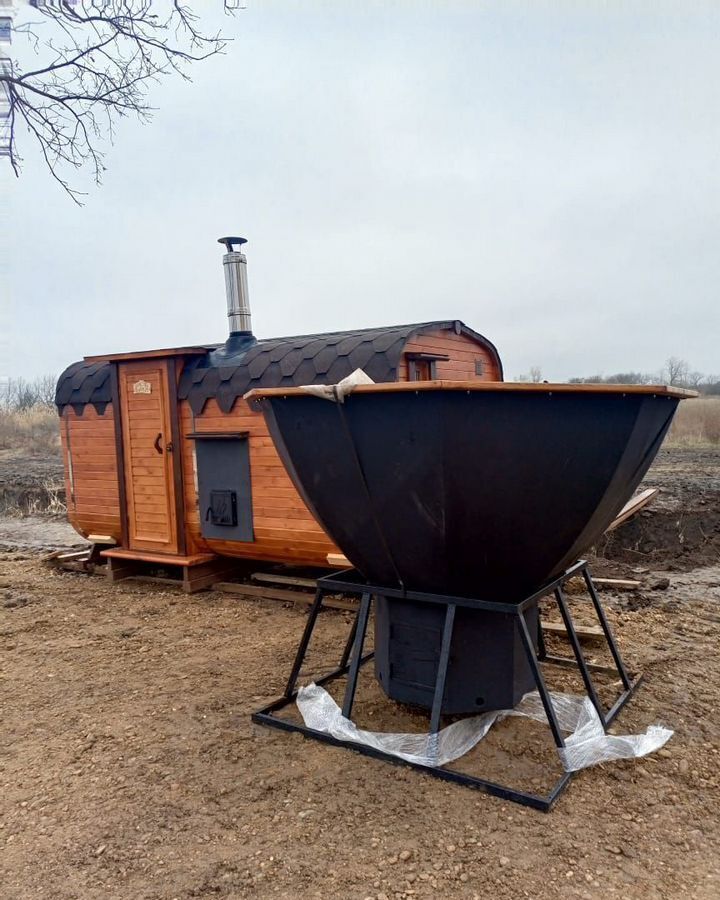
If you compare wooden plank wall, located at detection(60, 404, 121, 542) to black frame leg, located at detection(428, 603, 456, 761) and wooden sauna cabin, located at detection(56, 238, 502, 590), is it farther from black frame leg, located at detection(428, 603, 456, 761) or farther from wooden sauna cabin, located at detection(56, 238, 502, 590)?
black frame leg, located at detection(428, 603, 456, 761)

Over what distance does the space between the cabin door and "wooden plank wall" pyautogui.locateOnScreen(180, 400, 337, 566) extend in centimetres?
20

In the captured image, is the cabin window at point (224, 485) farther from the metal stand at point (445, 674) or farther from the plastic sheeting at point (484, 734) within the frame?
the plastic sheeting at point (484, 734)

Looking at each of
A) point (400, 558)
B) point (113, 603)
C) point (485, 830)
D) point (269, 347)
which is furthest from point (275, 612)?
point (485, 830)

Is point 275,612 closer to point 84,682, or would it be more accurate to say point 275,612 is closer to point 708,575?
point 84,682

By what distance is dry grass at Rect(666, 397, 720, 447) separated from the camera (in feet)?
53.4

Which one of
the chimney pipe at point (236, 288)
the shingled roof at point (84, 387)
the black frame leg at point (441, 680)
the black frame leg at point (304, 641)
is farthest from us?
the shingled roof at point (84, 387)

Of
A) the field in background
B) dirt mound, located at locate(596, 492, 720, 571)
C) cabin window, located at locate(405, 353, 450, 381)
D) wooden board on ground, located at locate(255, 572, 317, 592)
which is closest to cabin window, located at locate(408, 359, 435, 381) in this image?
cabin window, located at locate(405, 353, 450, 381)

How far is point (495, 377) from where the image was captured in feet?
20.6

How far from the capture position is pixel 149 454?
612 centimetres

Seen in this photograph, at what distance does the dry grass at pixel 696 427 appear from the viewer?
1628cm

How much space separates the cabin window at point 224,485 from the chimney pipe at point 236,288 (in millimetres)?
1127

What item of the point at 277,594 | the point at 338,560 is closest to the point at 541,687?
the point at 338,560

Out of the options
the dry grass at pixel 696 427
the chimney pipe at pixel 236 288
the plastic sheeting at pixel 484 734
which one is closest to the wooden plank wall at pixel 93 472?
the chimney pipe at pixel 236 288

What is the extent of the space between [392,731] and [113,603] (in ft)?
11.3
